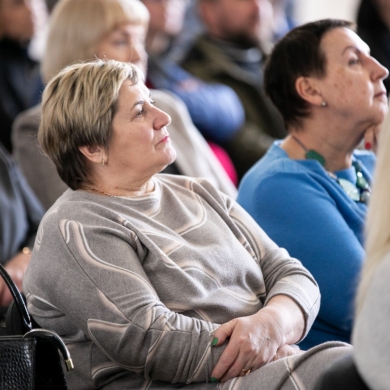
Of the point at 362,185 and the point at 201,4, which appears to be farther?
the point at 201,4

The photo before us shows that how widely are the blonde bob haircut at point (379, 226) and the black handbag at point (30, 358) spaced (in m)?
0.60

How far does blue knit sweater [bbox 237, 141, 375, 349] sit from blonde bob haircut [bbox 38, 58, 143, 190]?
23.7 inches

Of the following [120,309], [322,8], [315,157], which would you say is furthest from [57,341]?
[322,8]

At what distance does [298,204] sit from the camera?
6.88 feet

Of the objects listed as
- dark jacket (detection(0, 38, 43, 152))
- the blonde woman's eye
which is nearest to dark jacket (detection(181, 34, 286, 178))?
dark jacket (detection(0, 38, 43, 152))

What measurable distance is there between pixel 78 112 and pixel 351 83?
0.91 m

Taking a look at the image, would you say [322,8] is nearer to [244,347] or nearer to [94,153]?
[94,153]

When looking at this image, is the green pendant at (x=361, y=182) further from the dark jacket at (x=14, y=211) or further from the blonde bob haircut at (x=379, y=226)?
the blonde bob haircut at (x=379, y=226)

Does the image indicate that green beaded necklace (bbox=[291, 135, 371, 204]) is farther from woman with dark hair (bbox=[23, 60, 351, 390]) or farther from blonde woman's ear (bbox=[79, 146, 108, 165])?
blonde woman's ear (bbox=[79, 146, 108, 165])

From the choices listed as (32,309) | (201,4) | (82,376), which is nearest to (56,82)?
(32,309)

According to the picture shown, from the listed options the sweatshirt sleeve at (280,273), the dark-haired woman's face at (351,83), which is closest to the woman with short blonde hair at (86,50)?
the dark-haired woman's face at (351,83)

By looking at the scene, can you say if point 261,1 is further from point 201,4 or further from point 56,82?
point 56,82

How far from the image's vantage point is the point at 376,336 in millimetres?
999

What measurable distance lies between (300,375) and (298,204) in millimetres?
693
